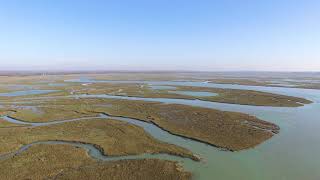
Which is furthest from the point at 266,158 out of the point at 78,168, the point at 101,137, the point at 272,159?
the point at 101,137

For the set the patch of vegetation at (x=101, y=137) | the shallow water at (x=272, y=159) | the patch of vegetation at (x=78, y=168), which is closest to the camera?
the patch of vegetation at (x=78, y=168)

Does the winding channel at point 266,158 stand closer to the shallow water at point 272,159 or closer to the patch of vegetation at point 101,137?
the shallow water at point 272,159

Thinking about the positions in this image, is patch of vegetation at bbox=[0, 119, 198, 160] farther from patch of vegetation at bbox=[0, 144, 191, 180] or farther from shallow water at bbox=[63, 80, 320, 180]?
patch of vegetation at bbox=[0, 144, 191, 180]

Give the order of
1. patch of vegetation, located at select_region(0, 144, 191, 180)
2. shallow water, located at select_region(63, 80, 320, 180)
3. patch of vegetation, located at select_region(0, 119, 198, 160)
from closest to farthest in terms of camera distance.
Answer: patch of vegetation, located at select_region(0, 144, 191, 180)
shallow water, located at select_region(63, 80, 320, 180)
patch of vegetation, located at select_region(0, 119, 198, 160)

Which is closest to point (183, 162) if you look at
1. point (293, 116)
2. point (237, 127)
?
point (237, 127)

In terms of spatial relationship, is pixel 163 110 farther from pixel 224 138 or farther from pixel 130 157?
pixel 130 157

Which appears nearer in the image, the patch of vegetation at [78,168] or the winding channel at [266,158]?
the patch of vegetation at [78,168]

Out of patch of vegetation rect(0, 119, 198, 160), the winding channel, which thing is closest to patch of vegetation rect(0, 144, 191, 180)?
the winding channel

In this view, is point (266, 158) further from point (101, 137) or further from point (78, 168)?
point (101, 137)

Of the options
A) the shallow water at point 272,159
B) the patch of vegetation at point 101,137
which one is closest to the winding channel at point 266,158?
the shallow water at point 272,159

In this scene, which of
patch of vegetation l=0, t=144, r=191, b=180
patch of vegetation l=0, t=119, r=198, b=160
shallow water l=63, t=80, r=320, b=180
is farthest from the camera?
patch of vegetation l=0, t=119, r=198, b=160

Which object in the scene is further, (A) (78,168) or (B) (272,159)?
(B) (272,159)
